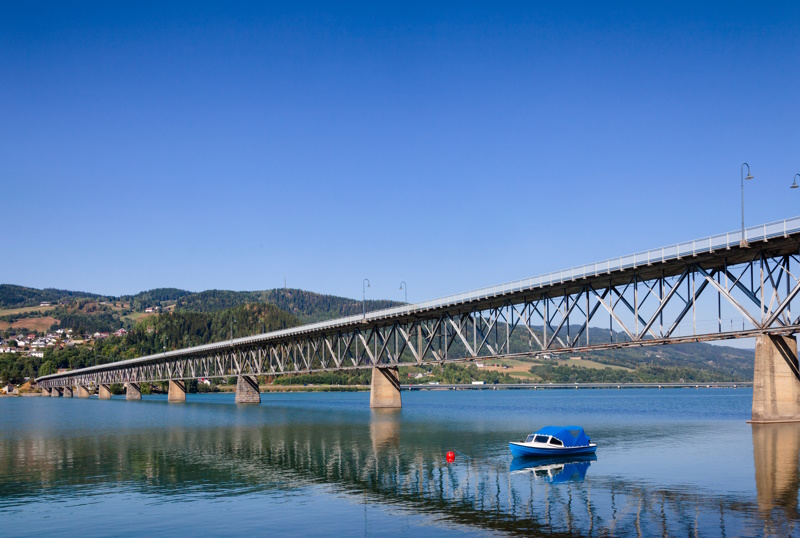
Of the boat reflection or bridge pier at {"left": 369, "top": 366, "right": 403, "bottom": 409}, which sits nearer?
the boat reflection

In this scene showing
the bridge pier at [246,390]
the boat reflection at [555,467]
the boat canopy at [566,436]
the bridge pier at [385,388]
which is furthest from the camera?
the bridge pier at [246,390]

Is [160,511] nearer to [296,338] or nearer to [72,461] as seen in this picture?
[72,461]

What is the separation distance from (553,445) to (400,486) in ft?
50.3

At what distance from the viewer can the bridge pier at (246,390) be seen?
168m

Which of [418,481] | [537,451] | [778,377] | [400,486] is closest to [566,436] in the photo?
[537,451]

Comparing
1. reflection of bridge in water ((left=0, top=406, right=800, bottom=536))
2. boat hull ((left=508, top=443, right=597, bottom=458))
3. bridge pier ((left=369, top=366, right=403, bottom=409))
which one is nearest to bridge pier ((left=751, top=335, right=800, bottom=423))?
reflection of bridge in water ((left=0, top=406, right=800, bottom=536))

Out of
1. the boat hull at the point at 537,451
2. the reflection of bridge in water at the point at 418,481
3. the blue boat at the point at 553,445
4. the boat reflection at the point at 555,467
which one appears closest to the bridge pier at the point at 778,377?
the reflection of bridge in water at the point at 418,481

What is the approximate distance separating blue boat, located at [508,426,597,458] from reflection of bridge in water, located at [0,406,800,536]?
166cm

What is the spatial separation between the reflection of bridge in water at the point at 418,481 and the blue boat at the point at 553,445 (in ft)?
5.46

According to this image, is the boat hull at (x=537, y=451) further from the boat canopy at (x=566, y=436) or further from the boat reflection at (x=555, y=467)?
the boat canopy at (x=566, y=436)

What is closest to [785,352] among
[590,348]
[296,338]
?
[590,348]

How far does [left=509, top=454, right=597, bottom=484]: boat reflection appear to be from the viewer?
4668cm

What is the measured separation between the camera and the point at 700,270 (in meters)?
71.4

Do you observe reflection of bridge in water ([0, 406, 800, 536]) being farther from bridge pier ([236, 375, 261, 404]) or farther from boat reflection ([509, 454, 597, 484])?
bridge pier ([236, 375, 261, 404])
